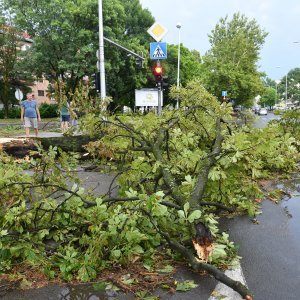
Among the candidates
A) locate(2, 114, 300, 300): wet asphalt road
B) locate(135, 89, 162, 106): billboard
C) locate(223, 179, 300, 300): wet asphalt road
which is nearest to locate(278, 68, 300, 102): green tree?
locate(135, 89, 162, 106): billboard

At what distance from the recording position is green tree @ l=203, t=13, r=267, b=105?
39.2 m

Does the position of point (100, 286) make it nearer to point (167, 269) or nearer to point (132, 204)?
point (167, 269)

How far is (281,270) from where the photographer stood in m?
3.36

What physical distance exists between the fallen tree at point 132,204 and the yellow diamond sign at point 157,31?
8.68m

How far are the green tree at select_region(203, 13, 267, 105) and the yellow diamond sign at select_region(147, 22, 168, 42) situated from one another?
83.2ft

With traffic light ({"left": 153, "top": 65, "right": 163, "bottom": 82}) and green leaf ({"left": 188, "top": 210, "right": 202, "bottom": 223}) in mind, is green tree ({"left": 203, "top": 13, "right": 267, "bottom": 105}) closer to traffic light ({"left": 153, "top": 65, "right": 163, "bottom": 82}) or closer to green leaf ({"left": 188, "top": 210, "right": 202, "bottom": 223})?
traffic light ({"left": 153, "top": 65, "right": 163, "bottom": 82})

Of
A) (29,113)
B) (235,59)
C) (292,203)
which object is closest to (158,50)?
(29,113)

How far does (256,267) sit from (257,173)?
1.55 m

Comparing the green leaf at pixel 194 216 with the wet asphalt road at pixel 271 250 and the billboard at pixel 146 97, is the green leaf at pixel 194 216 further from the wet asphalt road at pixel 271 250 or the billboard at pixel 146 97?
the billboard at pixel 146 97

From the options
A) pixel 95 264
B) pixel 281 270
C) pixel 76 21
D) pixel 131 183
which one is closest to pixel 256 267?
pixel 281 270

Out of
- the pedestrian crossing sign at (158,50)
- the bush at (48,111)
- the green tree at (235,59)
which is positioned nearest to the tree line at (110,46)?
the green tree at (235,59)

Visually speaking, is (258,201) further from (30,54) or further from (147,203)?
(30,54)

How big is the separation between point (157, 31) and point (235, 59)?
28653mm

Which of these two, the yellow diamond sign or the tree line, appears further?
the tree line
